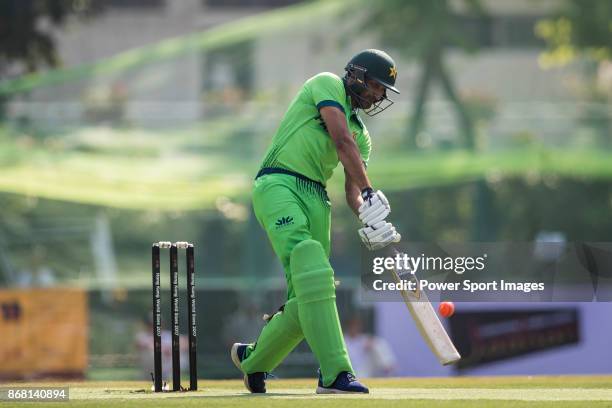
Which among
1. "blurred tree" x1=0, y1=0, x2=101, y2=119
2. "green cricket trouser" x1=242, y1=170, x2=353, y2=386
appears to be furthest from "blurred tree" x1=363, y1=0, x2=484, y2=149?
"green cricket trouser" x1=242, y1=170, x2=353, y2=386

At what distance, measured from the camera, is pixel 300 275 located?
789 cm

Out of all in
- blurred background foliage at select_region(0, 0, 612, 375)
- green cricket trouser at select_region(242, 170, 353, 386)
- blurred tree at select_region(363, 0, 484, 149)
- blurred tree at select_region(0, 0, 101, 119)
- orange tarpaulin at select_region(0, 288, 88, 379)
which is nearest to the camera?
green cricket trouser at select_region(242, 170, 353, 386)

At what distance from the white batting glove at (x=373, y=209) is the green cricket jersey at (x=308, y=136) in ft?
1.37

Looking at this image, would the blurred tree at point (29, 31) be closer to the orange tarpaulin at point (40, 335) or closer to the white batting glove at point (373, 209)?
the orange tarpaulin at point (40, 335)

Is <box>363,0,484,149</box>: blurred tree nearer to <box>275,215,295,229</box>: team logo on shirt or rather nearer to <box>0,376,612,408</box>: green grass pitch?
<box>0,376,612,408</box>: green grass pitch

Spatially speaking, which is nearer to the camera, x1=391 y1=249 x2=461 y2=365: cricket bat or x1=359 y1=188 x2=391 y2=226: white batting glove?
x1=359 y1=188 x2=391 y2=226: white batting glove

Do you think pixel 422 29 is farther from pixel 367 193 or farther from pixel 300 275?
pixel 300 275

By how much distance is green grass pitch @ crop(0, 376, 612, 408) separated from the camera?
24.0ft

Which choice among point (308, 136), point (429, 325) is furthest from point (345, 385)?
point (308, 136)

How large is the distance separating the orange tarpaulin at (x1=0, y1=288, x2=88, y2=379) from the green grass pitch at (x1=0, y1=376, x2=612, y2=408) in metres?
7.18

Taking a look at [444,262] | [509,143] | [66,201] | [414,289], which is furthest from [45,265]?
[414,289]

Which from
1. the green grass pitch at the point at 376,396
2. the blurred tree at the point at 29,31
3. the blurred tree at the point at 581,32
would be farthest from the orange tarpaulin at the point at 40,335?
the blurred tree at the point at 581,32

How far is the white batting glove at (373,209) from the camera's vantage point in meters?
7.98

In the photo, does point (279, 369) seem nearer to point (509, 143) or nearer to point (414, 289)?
point (509, 143)
